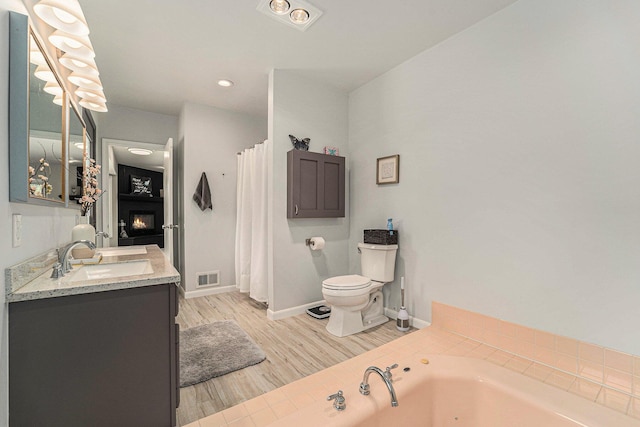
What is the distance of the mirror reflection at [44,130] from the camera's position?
1.19 m

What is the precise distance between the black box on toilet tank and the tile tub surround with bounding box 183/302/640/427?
0.73m

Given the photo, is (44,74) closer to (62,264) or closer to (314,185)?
(62,264)

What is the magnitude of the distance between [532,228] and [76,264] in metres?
2.86

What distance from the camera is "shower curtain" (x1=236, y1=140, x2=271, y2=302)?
120 inches

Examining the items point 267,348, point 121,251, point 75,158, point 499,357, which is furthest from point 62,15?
point 499,357

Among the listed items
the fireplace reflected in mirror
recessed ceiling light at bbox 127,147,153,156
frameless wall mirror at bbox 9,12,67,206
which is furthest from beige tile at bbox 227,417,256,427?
the fireplace reflected in mirror

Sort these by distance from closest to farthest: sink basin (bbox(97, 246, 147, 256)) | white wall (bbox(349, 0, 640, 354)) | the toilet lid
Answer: white wall (bbox(349, 0, 640, 354)) → sink basin (bbox(97, 246, 147, 256)) → the toilet lid

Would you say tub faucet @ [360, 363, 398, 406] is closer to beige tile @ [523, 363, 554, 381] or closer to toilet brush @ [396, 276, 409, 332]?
beige tile @ [523, 363, 554, 381]

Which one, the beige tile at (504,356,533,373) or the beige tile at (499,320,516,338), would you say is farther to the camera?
A: the beige tile at (499,320,516,338)

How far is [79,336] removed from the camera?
1.13 metres

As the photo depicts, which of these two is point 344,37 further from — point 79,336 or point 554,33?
point 79,336

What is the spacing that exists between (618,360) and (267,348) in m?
2.15

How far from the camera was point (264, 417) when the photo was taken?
4.08 ft

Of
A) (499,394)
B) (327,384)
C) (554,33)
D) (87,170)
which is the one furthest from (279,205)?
(554,33)
